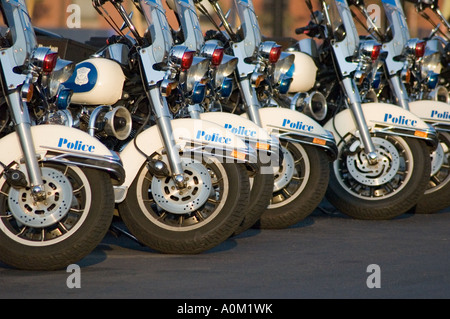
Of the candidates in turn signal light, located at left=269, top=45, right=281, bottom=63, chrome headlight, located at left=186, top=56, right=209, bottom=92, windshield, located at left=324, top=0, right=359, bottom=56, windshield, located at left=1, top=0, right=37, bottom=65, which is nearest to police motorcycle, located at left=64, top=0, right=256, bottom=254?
chrome headlight, located at left=186, top=56, right=209, bottom=92

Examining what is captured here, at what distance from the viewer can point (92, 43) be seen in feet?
31.0

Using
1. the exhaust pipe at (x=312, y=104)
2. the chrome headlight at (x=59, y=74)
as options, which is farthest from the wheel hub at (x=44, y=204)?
the exhaust pipe at (x=312, y=104)

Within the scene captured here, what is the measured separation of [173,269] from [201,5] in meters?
2.56

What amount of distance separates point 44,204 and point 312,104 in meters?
3.15

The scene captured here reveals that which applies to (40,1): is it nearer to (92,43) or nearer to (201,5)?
(92,43)

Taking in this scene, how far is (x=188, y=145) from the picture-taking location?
6.74 meters

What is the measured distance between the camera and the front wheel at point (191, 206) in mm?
6664

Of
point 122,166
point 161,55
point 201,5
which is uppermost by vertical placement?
point 201,5

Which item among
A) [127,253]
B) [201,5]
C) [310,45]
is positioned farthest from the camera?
[310,45]

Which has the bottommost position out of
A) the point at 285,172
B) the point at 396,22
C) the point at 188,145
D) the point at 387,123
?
the point at 285,172

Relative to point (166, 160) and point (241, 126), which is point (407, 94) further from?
point (166, 160)

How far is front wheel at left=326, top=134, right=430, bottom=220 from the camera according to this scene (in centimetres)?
845

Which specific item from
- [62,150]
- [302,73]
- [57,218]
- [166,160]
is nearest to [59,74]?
[62,150]
